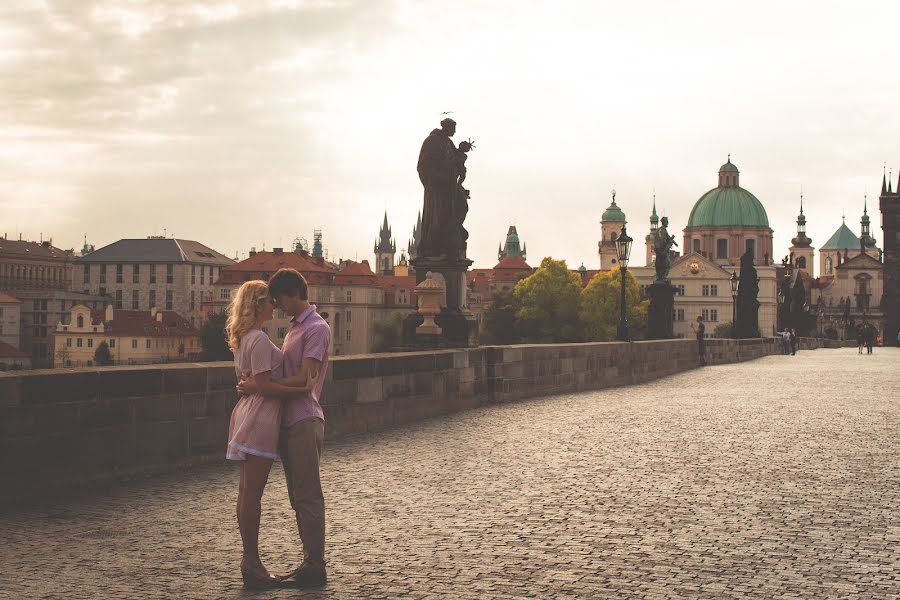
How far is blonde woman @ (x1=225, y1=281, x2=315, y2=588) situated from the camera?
5.93 metres

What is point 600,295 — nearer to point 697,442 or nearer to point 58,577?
point 697,442

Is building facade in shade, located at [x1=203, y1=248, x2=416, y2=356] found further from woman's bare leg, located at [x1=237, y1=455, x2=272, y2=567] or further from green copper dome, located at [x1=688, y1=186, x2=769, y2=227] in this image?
woman's bare leg, located at [x1=237, y1=455, x2=272, y2=567]

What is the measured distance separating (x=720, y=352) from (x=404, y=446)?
30.3 metres

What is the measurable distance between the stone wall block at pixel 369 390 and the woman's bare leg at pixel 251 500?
23.2 ft

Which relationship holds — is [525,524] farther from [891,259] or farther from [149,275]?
[149,275]

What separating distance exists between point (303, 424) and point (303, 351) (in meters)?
0.37

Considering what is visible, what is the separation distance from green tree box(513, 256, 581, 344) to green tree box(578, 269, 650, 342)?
3.28ft

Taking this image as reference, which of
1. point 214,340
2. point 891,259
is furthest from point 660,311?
point 891,259

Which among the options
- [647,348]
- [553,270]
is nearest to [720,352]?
[647,348]

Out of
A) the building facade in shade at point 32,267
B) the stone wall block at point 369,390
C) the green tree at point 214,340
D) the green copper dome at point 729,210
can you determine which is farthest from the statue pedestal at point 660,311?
the building facade in shade at point 32,267

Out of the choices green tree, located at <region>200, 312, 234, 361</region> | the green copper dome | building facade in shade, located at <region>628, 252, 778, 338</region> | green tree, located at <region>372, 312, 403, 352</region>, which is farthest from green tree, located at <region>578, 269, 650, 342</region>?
the green copper dome

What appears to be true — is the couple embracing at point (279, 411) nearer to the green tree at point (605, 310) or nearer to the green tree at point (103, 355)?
the green tree at point (605, 310)

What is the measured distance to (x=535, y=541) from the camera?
23.2ft

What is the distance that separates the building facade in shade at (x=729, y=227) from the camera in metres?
168
